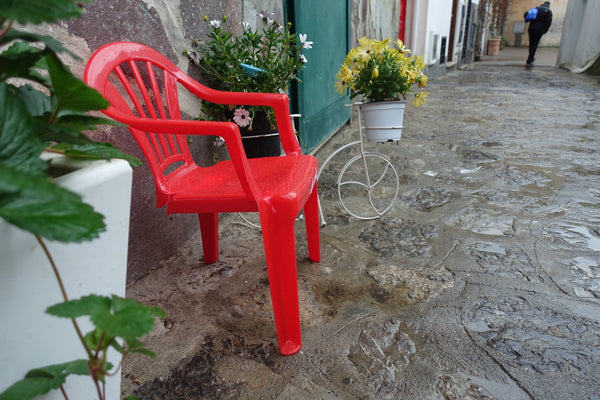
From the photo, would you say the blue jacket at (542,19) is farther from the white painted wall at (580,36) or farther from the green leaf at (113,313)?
the green leaf at (113,313)

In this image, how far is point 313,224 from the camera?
1534mm

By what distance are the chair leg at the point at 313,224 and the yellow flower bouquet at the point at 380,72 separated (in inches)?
22.3

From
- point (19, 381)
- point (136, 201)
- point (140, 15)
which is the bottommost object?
point (136, 201)

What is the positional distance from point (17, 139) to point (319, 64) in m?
2.90

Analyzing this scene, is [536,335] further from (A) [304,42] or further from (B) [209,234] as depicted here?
(A) [304,42]

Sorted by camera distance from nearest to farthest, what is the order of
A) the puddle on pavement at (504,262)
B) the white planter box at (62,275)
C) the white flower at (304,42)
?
1. the white planter box at (62,275)
2. the puddle on pavement at (504,262)
3. the white flower at (304,42)

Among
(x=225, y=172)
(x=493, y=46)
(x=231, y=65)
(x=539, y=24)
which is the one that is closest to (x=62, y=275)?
(x=225, y=172)

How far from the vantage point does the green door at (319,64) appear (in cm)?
270

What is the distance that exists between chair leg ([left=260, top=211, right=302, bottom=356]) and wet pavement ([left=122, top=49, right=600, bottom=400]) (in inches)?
3.6

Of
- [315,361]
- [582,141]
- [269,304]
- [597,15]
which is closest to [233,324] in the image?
[269,304]

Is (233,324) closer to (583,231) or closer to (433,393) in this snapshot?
(433,393)

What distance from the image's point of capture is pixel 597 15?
299 inches

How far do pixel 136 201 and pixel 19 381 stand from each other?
98 cm

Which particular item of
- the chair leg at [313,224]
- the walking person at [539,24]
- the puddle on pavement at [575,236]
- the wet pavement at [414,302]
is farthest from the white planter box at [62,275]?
the walking person at [539,24]
